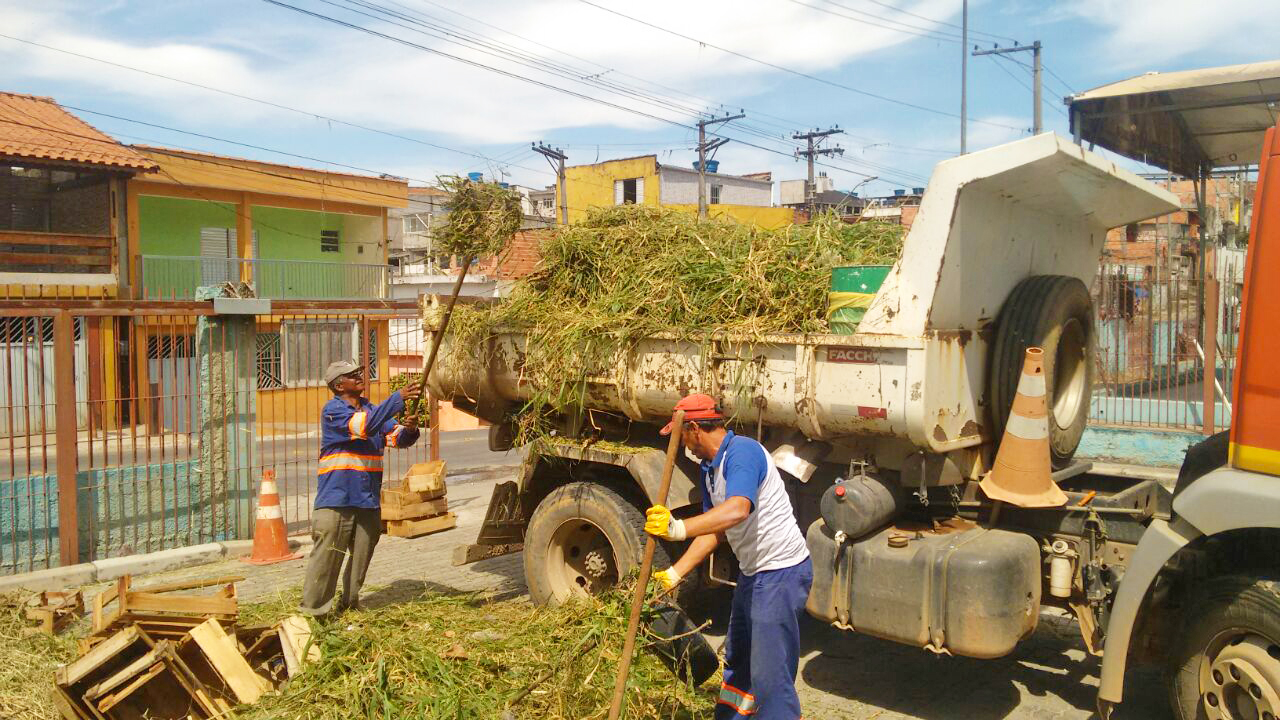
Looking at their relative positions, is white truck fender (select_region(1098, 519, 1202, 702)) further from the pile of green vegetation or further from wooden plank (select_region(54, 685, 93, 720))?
wooden plank (select_region(54, 685, 93, 720))

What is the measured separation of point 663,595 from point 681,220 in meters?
2.64

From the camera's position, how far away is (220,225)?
25.8 m

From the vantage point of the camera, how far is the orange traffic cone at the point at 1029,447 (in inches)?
179

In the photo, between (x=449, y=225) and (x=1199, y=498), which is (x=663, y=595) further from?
(x=449, y=225)

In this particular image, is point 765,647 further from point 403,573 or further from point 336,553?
point 403,573

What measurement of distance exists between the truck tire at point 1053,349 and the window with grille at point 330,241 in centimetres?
2642

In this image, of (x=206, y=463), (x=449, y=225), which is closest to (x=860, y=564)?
(x=449, y=225)

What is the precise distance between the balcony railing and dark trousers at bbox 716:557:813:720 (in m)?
→ 21.6

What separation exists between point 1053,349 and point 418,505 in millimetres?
6387

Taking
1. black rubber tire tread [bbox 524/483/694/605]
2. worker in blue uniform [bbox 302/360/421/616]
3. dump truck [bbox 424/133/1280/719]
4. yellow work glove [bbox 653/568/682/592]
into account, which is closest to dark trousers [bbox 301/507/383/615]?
worker in blue uniform [bbox 302/360/421/616]

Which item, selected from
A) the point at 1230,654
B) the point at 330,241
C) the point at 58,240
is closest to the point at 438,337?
the point at 1230,654

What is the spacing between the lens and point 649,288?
5465 mm

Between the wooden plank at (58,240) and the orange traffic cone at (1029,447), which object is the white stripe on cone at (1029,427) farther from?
the wooden plank at (58,240)

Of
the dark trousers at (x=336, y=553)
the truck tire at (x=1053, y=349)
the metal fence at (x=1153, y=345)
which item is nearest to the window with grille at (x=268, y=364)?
the dark trousers at (x=336, y=553)
